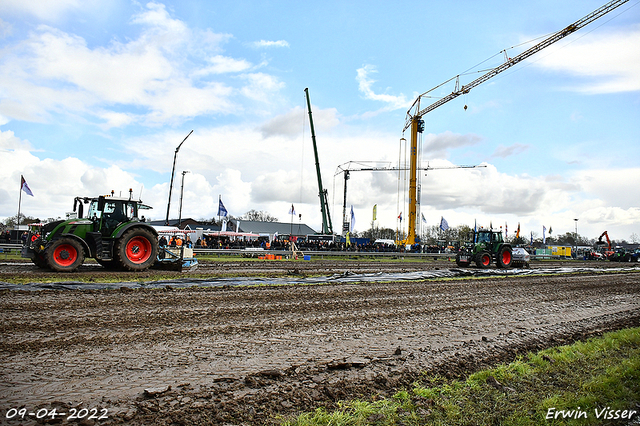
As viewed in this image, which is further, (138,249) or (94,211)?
(138,249)

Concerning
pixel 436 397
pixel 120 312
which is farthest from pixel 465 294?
pixel 120 312

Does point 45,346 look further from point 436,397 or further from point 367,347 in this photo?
point 436,397

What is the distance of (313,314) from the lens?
6.75 metres

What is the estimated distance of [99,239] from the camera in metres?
12.1

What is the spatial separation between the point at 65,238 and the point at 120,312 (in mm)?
6798

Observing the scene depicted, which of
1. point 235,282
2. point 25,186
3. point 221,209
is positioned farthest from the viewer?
point 221,209

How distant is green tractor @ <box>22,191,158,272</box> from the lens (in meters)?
11.5

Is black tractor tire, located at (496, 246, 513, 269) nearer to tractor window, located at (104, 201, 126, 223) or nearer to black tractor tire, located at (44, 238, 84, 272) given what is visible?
tractor window, located at (104, 201, 126, 223)

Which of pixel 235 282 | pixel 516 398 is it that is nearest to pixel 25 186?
pixel 235 282

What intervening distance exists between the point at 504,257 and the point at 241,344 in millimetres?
19434

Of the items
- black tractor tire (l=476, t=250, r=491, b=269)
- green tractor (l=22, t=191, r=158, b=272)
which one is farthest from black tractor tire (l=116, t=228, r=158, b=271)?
black tractor tire (l=476, t=250, r=491, b=269)

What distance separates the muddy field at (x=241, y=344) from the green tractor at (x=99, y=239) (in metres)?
4.10

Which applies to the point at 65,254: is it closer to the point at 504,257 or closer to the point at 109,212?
the point at 109,212

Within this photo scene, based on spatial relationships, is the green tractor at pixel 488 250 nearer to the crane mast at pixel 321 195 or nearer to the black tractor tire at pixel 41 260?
→ the black tractor tire at pixel 41 260
